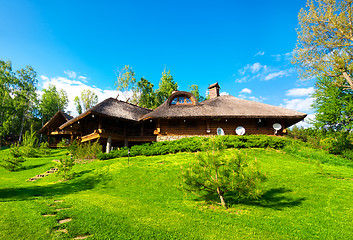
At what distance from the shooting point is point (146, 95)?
118 feet

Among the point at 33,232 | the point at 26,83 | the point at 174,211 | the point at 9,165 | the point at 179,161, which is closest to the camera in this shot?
the point at 33,232

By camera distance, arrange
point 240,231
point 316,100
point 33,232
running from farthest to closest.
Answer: point 316,100, point 240,231, point 33,232

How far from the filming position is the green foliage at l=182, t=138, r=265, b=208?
516 centimetres

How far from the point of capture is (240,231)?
166 inches

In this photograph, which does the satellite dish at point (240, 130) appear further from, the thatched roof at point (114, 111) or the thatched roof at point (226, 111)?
the thatched roof at point (114, 111)

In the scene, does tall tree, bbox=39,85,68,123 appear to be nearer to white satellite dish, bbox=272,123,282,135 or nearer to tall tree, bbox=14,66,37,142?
tall tree, bbox=14,66,37,142

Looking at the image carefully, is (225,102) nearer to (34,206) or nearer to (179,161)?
(179,161)

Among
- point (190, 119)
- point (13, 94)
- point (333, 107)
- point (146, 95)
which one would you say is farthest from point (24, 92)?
point (333, 107)

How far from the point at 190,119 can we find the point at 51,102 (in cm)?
3439

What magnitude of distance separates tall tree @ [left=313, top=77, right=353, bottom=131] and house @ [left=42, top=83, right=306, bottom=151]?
10.4 feet

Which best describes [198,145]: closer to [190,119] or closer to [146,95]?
[190,119]

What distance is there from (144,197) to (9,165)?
1339cm

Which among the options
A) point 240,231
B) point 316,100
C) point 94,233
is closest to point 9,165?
point 94,233

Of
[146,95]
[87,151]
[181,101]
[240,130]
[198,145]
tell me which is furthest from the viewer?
[146,95]
